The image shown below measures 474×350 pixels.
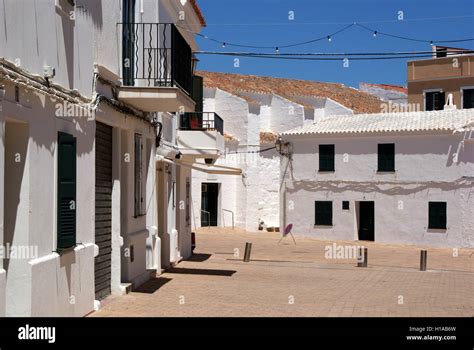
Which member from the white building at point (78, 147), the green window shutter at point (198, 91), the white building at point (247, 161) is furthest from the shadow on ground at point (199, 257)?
the white building at point (247, 161)

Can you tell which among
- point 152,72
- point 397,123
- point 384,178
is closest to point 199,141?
point 152,72

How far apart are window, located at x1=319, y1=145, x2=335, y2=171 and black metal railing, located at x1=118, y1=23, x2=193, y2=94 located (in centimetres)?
1919

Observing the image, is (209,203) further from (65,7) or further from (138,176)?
(65,7)

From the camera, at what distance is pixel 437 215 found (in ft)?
96.9

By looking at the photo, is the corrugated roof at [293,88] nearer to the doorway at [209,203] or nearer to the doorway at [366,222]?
the doorway at [209,203]

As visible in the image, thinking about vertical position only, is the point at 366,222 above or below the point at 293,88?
below

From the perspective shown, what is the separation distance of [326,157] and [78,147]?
24.1 metres

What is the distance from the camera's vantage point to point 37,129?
25.9ft

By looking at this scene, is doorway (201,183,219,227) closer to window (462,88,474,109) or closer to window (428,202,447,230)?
window (428,202,447,230)

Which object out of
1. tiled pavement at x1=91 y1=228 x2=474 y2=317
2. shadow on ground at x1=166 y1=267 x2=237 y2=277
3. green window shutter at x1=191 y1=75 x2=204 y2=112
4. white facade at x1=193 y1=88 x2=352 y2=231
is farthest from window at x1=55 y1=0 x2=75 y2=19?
white facade at x1=193 y1=88 x2=352 y2=231

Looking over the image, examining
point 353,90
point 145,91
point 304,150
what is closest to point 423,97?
point 304,150

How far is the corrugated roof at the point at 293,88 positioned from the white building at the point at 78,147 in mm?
28036

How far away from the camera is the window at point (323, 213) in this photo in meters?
32.5
